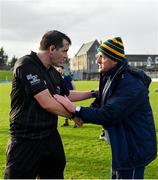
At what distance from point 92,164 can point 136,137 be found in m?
3.57

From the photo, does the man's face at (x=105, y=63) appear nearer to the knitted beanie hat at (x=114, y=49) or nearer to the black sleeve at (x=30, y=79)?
the knitted beanie hat at (x=114, y=49)

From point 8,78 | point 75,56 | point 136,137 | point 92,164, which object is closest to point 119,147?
point 136,137

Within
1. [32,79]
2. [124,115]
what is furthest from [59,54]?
[124,115]

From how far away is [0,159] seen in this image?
7.66 meters

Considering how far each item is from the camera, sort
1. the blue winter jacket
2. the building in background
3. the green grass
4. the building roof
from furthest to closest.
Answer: the building roof, the building in background, the green grass, the blue winter jacket

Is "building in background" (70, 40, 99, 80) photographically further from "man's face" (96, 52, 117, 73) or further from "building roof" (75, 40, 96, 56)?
"man's face" (96, 52, 117, 73)

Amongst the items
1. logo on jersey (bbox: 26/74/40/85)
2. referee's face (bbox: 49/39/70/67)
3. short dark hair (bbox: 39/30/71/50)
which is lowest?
logo on jersey (bbox: 26/74/40/85)

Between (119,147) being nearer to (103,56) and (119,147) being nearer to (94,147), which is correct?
(103,56)

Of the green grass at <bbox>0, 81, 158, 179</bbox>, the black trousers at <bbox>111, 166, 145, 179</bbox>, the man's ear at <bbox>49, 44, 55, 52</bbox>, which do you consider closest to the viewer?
the black trousers at <bbox>111, 166, 145, 179</bbox>

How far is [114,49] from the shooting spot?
3.92m

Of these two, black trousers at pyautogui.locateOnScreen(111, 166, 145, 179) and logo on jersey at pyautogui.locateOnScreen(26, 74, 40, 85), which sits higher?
logo on jersey at pyautogui.locateOnScreen(26, 74, 40, 85)

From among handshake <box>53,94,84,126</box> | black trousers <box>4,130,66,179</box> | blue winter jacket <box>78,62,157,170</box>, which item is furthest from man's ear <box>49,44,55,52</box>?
black trousers <box>4,130,66,179</box>

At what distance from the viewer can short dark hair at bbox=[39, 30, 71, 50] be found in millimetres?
3949

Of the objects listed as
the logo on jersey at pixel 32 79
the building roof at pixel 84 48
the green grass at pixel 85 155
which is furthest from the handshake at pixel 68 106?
the building roof at pixel 84 48
